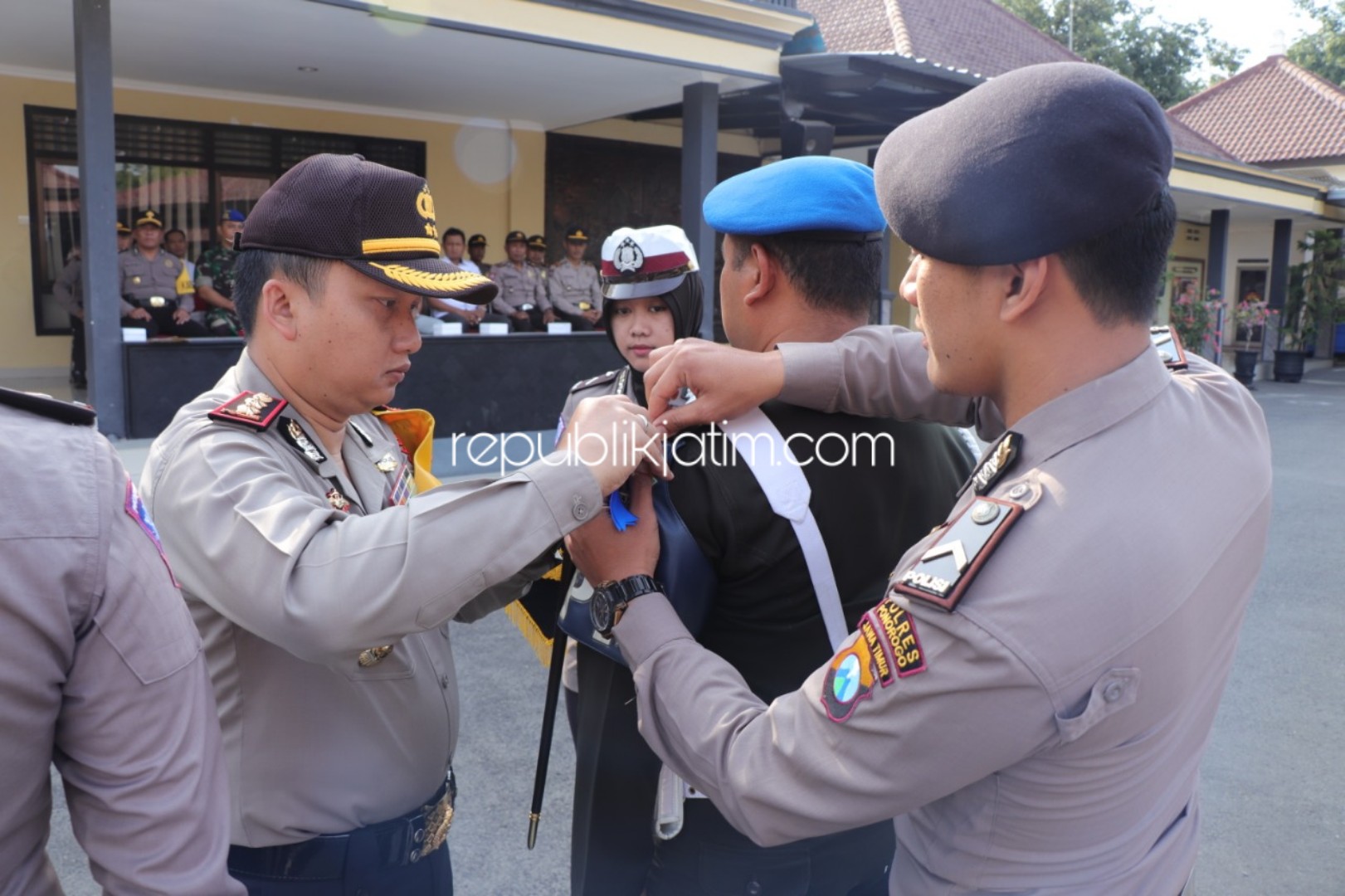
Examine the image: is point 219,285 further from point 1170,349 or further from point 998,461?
point 998,461

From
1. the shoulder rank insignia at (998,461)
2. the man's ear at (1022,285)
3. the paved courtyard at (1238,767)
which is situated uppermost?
the man's ear at (1022,285)

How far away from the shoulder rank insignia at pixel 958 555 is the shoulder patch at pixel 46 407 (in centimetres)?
80

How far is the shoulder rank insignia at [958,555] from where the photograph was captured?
990 millimetres

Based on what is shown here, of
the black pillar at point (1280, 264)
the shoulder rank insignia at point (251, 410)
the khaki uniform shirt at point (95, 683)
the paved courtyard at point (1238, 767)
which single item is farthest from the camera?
the black pillar at point (1280, 264)

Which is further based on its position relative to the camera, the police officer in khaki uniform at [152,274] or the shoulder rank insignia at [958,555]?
the police officer in khaki uniform at [152,274]

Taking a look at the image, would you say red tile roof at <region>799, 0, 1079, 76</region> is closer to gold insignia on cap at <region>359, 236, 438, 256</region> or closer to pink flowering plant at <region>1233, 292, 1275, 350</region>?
pink flowering plant at <region>1233, 292, 1275, 350</region>

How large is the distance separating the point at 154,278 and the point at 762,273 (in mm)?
9465

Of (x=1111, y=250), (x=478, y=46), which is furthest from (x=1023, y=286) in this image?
(x=478, y=46)

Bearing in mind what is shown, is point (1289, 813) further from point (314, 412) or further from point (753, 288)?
point (314, 412)

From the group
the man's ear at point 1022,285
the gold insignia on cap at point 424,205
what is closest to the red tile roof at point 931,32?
the gold insignia on cap at point 424,205

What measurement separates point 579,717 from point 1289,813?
284cm

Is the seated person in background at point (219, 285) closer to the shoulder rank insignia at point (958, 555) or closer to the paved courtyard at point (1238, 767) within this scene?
the paved courtyard at point (1238, 767)

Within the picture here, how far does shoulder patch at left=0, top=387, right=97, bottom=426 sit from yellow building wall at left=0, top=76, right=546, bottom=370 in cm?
1003

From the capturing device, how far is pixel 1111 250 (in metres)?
1.05
